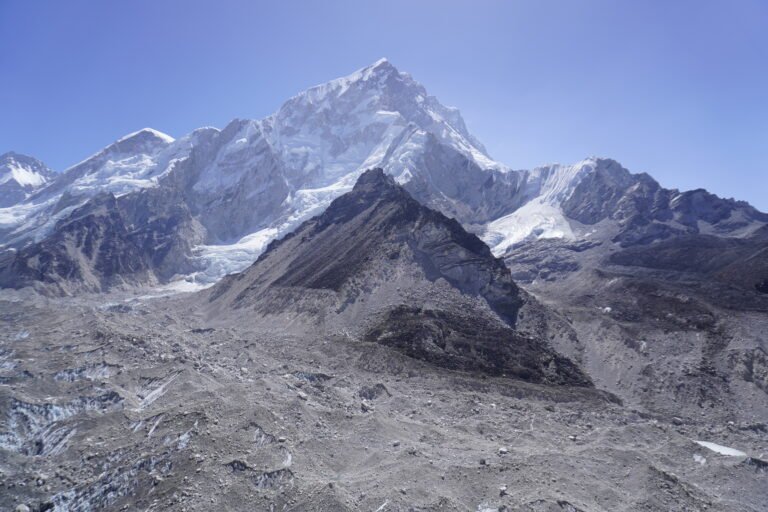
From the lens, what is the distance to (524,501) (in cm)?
2872

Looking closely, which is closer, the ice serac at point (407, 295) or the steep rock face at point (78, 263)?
the ice serac at point (407, 295)

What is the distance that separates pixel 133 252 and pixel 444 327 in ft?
549

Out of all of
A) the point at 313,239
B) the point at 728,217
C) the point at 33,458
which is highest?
the point at 728,217

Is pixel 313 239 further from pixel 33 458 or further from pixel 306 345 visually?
pixel 33 458

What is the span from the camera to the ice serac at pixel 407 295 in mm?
62969

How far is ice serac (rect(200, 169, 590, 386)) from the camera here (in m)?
63.0

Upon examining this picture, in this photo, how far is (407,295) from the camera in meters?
76.9

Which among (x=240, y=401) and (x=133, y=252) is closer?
(x=240, y=401)

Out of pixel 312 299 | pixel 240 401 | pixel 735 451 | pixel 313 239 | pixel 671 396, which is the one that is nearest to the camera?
pixel 240 401

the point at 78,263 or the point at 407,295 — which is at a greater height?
the point at 407,295

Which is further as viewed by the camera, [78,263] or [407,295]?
[78,263]

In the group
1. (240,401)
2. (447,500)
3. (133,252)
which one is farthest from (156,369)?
(133,252)

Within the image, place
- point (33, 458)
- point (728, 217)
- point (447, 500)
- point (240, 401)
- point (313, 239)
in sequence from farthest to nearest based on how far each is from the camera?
point (728, 217), point (313, 239), point (240, 401), point (33, 458), point (447, 500)

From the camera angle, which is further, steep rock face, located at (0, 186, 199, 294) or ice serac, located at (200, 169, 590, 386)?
steep rock face, located at (0, 186, 199, 294)
